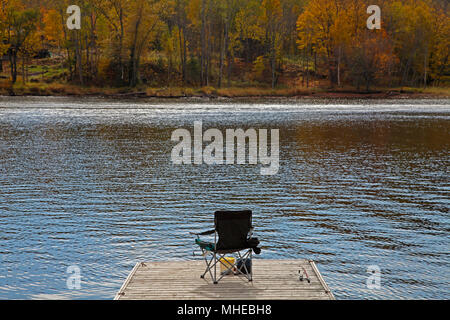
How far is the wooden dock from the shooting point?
8.82m

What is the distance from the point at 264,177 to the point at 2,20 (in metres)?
71.0

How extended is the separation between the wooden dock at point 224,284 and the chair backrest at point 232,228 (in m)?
0.63

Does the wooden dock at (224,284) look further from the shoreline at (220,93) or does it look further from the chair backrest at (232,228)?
the shoreline at (220,93)

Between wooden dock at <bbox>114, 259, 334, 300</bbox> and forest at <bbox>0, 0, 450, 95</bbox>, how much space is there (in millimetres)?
73811

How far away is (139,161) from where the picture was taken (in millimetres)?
25984

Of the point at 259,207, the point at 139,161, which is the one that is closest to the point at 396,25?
the point at 139,161

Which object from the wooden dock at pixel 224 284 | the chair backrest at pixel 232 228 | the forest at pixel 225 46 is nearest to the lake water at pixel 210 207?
the wooden dock at pixel 224 284

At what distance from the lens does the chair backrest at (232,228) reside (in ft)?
30.9

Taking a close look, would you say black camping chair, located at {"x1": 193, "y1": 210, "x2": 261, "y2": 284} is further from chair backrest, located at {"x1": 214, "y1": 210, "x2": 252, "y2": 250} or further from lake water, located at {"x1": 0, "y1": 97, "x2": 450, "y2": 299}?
lake water, located at {"x1": 0, "y1": 97, "x2": 450, "y2": 299}

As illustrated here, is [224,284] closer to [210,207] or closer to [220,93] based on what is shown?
[210,207]

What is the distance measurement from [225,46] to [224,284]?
88279mm

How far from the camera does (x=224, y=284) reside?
931 centimetres

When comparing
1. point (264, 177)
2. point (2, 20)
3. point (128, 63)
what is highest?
point (2, 20)
